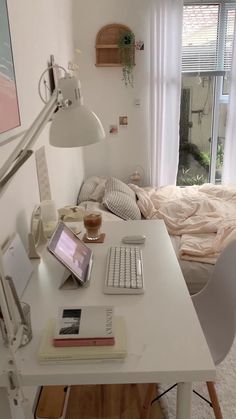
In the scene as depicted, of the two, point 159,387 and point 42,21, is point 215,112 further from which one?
point 159,387

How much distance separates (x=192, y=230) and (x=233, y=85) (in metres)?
1.86

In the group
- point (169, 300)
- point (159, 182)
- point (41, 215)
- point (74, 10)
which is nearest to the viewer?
point (169, 300)

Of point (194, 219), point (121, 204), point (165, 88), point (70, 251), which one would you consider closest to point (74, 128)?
point (70, 251)

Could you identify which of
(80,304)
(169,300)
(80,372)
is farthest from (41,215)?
(80,372)

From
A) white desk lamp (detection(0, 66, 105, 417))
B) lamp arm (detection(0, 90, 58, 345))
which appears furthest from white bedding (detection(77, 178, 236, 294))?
lamp arm (detection(0, 90, 58, 345))

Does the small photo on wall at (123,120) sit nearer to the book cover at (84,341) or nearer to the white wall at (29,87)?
the white wall at (29,87)

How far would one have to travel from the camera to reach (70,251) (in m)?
1.27

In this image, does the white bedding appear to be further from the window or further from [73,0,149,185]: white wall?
the window

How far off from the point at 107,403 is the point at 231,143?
2.92 metres

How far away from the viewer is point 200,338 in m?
0.91

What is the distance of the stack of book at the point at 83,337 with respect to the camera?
0.84 m

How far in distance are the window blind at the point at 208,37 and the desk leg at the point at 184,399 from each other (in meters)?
3.39

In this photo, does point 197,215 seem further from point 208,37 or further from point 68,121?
point 208,37

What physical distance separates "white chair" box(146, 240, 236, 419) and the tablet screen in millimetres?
562
